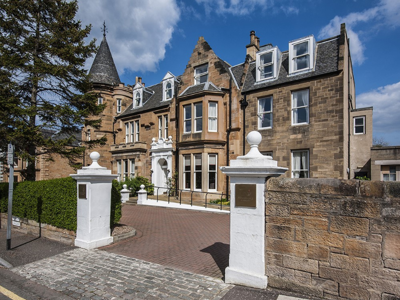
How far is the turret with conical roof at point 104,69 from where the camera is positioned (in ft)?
96.6

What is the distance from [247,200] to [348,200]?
1610 millimetres

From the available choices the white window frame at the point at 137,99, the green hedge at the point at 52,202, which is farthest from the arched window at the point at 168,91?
the green hedge at the point at 52,202

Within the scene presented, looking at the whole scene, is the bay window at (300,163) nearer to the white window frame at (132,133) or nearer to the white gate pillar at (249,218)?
the white gate pillar at (249,218)

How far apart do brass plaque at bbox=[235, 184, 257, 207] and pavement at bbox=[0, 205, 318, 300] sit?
1.49m

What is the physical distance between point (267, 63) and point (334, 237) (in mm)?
15608

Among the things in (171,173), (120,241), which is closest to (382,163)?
(171,173)

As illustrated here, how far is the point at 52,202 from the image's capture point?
835cm

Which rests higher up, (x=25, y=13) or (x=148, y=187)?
(x=25, y=13)

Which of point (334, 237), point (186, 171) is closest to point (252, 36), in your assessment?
point (186, 171)

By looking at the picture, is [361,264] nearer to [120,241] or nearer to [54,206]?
[120,241]

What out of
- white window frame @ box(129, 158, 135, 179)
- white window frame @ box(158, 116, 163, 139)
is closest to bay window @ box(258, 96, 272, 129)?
white window frame @ box(158, 116, 163, 139)

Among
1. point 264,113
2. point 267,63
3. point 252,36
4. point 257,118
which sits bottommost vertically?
point 257,118

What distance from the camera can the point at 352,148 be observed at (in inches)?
671

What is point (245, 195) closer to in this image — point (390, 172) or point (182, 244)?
point (182, 244)
